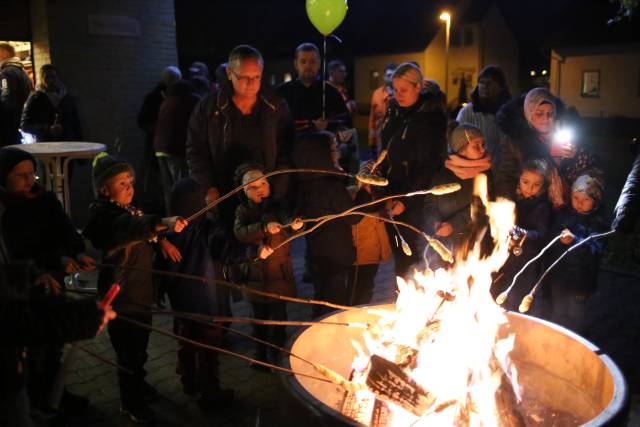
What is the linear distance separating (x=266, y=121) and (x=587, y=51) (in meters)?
27.9

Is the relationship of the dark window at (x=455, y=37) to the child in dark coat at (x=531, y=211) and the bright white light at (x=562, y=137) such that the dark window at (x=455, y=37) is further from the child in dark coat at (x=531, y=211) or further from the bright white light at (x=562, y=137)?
the child in dark coat at (x=531, y=211)

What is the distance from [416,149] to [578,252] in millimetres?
1554

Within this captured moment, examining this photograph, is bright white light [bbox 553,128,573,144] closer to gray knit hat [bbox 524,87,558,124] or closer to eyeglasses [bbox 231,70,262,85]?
gray knit hat [bbox 524,87,558,124]

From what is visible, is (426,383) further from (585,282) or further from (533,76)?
(533,76)

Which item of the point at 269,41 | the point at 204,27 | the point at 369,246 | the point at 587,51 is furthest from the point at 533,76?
the point at 369,246

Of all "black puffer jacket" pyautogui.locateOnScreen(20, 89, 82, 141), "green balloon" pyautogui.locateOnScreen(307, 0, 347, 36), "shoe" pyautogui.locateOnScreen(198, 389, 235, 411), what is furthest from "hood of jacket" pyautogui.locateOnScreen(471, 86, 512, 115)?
"black puffer jacket" pyautogui.locateOnScreen(20, 89, 82, 141)

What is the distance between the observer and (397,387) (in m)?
2.98

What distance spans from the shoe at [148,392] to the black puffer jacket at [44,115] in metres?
4.88

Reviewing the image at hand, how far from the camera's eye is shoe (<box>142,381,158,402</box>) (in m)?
4.42

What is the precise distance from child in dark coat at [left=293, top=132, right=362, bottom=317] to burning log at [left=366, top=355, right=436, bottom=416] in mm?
2018

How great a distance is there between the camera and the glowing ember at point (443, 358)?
9.86ft

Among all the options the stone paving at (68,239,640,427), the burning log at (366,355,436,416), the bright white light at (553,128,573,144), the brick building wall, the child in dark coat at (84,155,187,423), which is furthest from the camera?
the brick building wall

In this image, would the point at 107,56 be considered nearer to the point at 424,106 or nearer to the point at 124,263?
the point at 424,106

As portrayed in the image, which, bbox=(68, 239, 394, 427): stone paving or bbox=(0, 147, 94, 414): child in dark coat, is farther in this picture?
bbox=(68, 239, 394, 427): stone paving
